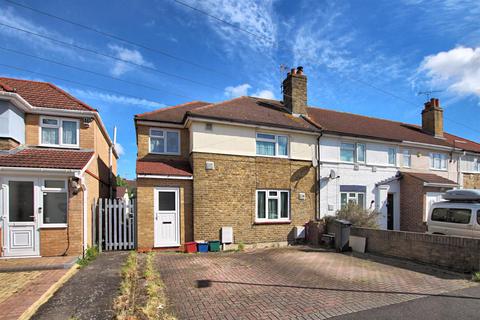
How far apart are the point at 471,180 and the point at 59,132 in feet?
85.3

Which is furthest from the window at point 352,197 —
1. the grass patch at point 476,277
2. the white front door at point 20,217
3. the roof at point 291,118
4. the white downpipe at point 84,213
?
the white front door at point 20,217

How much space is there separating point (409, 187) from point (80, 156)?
16.8 m

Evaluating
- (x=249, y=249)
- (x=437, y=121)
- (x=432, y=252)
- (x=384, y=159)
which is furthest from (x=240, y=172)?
(x=437, y=121)

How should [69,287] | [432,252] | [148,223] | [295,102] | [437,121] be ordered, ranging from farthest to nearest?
[437,121], [295,102], [148,223], [432,252], [69,287]

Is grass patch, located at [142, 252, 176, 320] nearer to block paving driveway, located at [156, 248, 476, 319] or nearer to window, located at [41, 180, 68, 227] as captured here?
block paving driveway, located at [156, 248, 476, 319]

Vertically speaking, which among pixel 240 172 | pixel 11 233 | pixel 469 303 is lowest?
pixel 469 303

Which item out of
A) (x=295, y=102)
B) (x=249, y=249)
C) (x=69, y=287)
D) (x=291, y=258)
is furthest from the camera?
(x=295, y=102)

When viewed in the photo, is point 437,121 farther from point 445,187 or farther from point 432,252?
point 432,252

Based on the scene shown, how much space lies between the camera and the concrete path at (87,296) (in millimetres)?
4855

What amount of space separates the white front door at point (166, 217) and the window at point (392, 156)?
12.5 metres

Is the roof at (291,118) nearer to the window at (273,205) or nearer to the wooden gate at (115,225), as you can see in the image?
the window at (273,205)

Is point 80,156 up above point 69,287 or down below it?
above

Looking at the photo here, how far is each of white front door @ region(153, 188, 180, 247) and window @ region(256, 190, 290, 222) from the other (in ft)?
11.9

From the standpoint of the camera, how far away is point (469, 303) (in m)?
5.46
